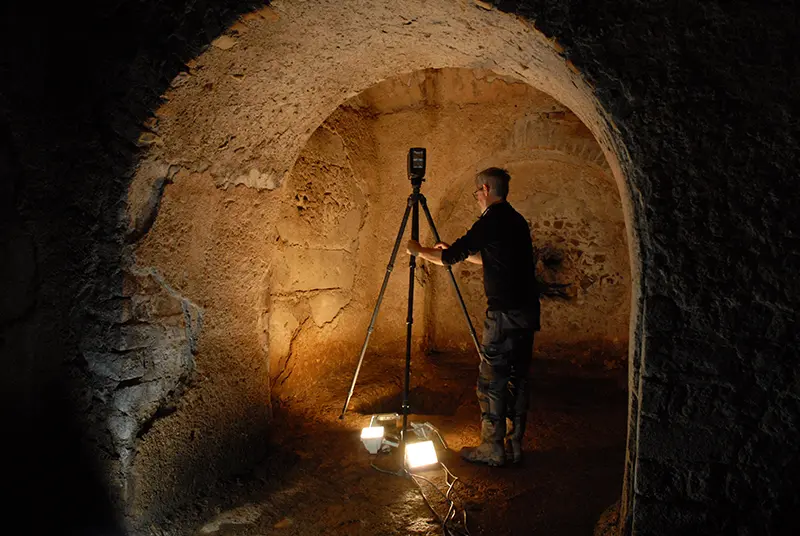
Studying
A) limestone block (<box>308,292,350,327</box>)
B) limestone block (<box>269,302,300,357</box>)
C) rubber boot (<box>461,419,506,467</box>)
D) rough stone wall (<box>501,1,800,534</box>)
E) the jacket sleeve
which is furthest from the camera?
limestone block (<box>308,292,350,327</box>)

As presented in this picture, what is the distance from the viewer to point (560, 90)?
168 centimetres

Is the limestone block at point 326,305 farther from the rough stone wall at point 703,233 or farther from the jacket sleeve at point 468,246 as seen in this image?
the rough stone wall at point 703,233

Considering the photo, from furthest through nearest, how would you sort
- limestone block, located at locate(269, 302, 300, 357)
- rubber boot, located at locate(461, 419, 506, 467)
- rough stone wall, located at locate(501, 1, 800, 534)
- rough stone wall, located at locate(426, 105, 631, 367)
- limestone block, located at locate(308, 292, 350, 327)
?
rough stone wall, located at locate(426, 105, 631, 367), limestone block, located at locate(308, 292, 350, 327), limestone block, located at locate(269, 302, 300, 357), rubber boot, located at locate(461, 419, 506, 467), rough stone wall, located at locate(501, 1, 800, 534)

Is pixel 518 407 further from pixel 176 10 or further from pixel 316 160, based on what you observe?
pixel 176 10

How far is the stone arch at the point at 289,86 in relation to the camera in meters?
1.50

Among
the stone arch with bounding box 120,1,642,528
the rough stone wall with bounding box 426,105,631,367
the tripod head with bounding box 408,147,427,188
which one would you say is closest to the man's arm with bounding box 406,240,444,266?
the tripod head with bounding box 408,147,427,188

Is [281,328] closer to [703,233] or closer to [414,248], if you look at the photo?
[414,248]

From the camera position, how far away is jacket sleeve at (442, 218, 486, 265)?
235 cm

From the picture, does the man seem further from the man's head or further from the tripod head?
the tripod head

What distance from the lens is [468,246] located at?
237 cm

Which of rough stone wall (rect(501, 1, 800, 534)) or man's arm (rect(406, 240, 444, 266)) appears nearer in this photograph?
rough stone wall (rect(501, 1, 800, 534))

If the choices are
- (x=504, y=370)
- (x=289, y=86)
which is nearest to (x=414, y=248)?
(x=504, y=370)

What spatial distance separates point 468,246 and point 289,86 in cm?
110

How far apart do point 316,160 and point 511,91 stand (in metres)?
1.53
